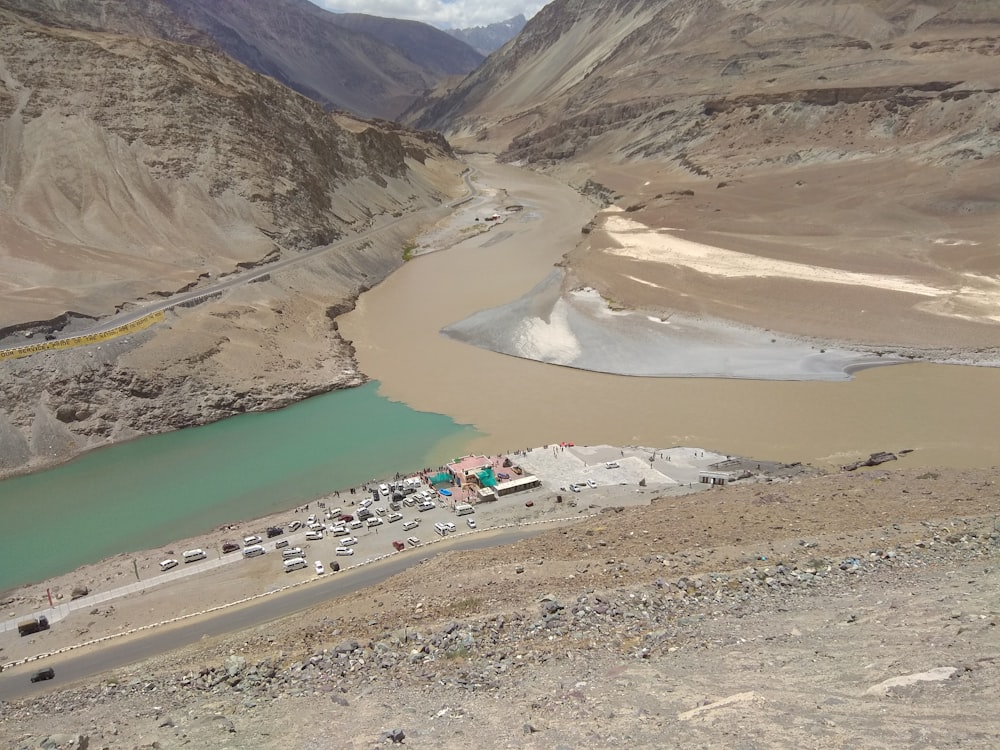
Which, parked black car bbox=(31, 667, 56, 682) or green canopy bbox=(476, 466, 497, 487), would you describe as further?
green canopy bbox=(476, 466, 497, 487)

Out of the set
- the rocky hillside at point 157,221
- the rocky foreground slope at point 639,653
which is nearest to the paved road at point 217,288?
the rocky hillside at point 157,221

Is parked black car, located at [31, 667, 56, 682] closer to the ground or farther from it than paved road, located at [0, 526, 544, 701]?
farther from it

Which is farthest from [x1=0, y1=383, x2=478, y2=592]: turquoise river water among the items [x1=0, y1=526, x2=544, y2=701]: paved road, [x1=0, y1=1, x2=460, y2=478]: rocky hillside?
[x1=0, y1=526, x2=544, y2=701]: paved road

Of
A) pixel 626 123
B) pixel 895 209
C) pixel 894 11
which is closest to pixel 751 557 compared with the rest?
pixel 895 209

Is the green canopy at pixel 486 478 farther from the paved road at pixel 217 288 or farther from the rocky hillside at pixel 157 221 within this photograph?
the paved road at pixel 217 288

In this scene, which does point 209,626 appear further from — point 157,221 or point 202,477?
point 157,221

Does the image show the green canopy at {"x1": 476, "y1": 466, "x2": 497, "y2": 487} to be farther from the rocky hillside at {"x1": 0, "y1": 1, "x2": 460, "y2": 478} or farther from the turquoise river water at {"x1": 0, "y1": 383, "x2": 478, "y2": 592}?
the rocky hillside at {"x1": 0, "y1": 1, "x2": 460, "y2": 478}

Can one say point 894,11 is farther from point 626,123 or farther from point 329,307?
point 329,307

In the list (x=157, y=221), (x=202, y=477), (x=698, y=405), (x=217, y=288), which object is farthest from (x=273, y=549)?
(x=157, y=221)
